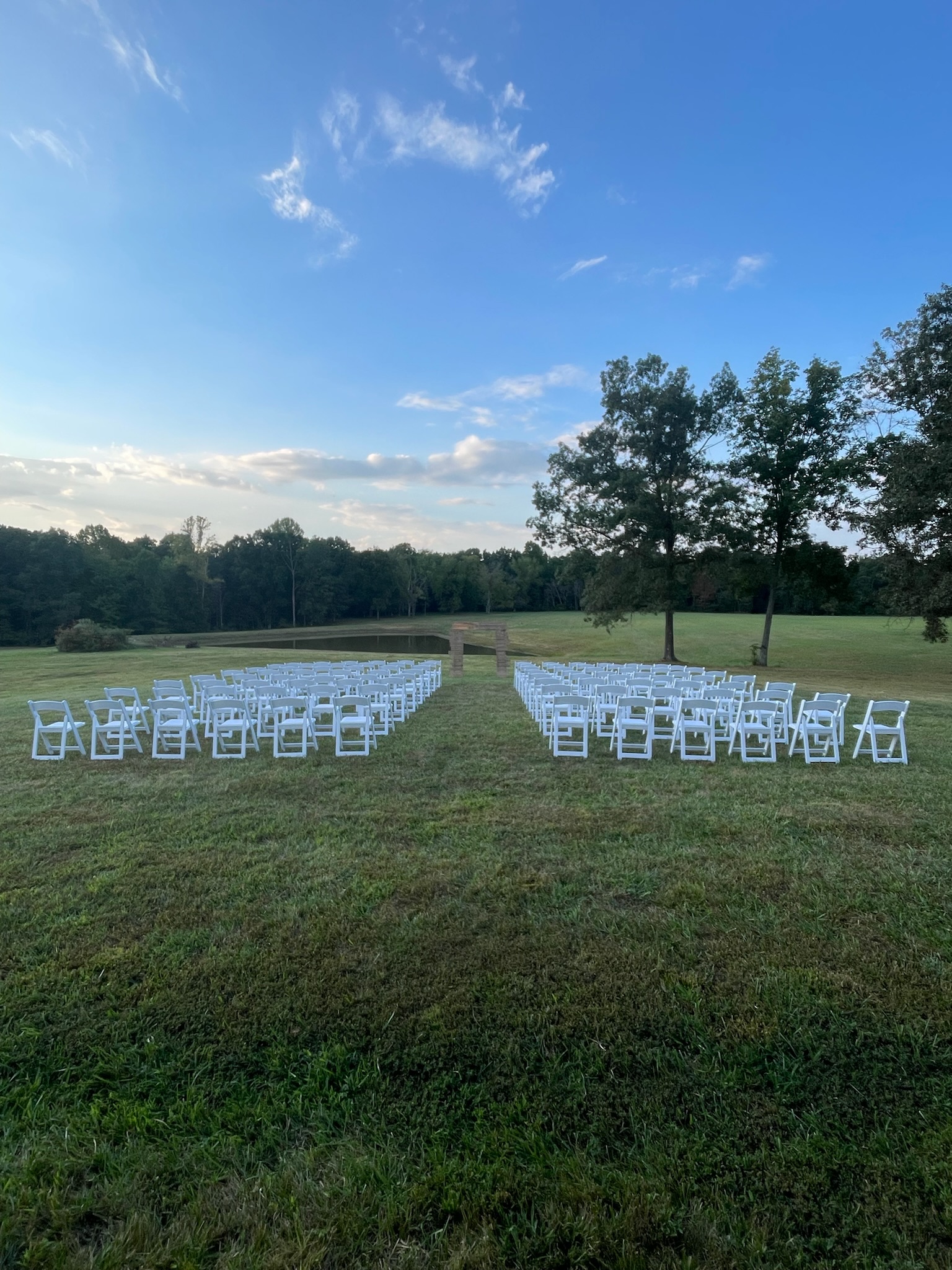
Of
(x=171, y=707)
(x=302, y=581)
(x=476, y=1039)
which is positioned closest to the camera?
(x=476, y=1039)

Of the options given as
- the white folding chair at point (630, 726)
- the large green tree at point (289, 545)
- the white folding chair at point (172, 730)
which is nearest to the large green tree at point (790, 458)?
the white folding chair at point (630, 726)

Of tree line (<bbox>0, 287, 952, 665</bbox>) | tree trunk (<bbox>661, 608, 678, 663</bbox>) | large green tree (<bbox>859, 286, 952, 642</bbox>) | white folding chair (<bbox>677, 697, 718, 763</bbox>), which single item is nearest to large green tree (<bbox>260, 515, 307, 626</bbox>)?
tree line (<bbox>0, 287, 952, 665</bbox>)

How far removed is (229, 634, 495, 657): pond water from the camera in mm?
45375

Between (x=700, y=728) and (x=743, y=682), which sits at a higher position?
(x=743, y=682)

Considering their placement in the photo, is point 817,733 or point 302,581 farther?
point 302,581

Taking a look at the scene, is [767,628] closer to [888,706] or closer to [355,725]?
[888,706]

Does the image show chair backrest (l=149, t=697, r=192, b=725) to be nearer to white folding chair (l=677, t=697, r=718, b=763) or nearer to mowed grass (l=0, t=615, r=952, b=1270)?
mowed grass (l=0, t=615, r=952, b=1270)

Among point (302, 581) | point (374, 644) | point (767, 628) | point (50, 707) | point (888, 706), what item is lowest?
point (374, 644)

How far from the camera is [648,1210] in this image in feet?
6.59

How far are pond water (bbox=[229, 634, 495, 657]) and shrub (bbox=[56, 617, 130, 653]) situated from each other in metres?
10.7

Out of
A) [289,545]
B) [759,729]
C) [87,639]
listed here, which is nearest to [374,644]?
[87,639]

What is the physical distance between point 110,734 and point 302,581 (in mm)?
64012

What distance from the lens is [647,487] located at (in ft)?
91.9

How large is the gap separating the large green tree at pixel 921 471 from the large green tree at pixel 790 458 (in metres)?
2.79
